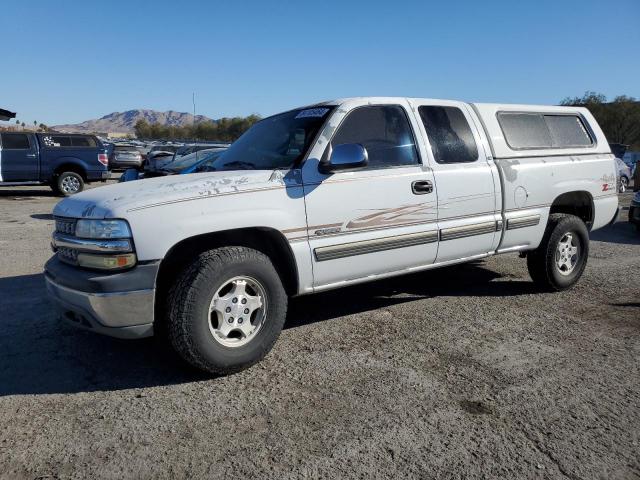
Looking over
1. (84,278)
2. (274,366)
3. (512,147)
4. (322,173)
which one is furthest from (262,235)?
(512,147)

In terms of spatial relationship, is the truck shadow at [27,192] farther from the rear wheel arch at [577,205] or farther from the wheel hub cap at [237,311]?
the rear wheel arch at [577,205]

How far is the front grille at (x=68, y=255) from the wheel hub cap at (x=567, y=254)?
4535 mm

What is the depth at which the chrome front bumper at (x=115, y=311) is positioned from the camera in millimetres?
3061

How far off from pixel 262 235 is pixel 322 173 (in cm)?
63

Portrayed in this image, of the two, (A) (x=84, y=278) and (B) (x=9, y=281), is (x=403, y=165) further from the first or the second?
(B) (x=9, y=281)

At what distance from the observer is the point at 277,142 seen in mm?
4242

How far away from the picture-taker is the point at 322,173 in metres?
3.75

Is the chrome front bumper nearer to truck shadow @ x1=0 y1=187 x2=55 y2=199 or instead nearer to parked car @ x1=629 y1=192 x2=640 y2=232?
parked car @ x1=629 y1=192 x2=640 y2=232

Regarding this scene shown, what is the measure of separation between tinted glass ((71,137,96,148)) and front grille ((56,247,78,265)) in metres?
13.4

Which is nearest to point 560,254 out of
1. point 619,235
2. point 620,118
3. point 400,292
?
point 400,292

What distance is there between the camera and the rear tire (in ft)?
49.5

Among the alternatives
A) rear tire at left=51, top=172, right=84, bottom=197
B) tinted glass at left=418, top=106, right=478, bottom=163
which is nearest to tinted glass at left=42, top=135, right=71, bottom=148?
rear tire at left=51, top=172, right=84, bottom=197

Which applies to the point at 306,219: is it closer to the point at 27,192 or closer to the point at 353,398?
the point at 353,398

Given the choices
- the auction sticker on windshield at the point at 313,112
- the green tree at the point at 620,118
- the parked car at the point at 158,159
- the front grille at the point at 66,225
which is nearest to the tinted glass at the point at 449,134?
the auction sticker on windshield at the point at 313,112
